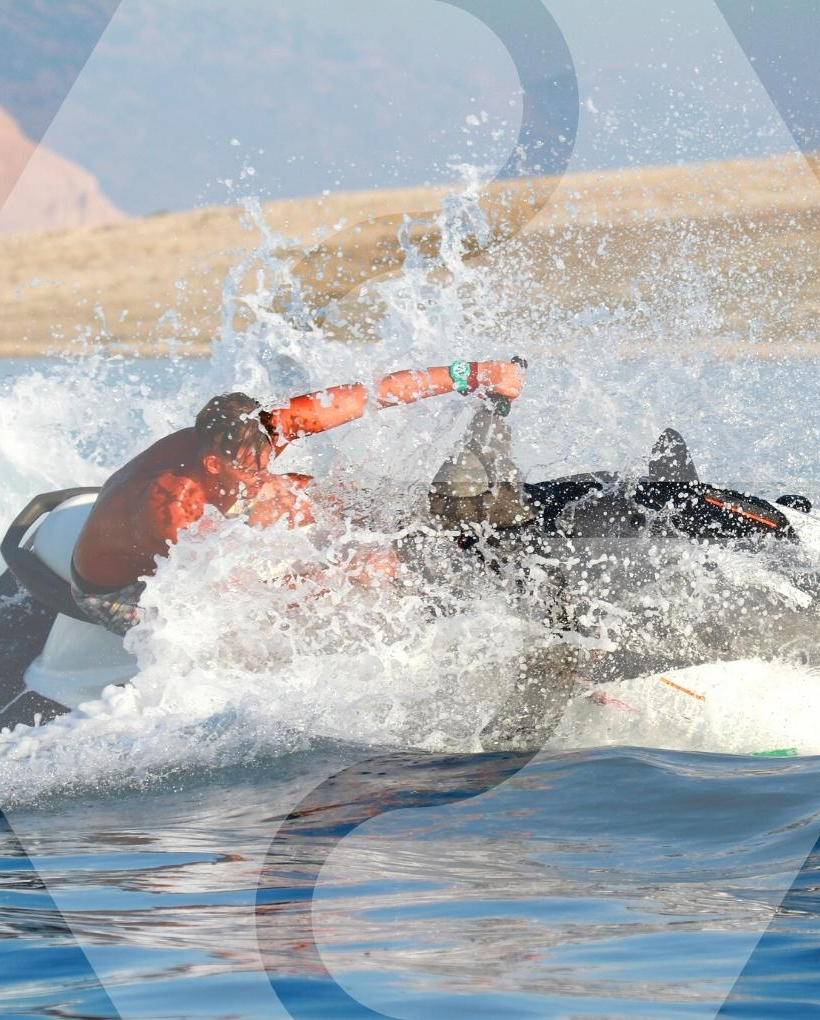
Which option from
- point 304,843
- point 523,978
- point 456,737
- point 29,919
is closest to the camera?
point 523,978

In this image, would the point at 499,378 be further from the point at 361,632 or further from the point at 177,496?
the point at 177,496

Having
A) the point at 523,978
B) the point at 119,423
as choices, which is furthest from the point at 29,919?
the point at 119,423

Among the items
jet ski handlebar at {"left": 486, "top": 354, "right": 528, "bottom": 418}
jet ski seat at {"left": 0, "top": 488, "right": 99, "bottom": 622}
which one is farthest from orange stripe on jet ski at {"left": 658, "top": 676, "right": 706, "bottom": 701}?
jet ski seat at {"left": 0, "top": 488, "right": 99, "bottom": 622}

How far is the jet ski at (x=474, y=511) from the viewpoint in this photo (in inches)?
187

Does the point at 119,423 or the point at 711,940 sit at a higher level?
the point at 119,423

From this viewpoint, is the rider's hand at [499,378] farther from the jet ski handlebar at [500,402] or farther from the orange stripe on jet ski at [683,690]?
the orange stripe on jet ski at [683,690]

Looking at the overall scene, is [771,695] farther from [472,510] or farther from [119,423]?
[119,423]

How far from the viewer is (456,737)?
4418mm

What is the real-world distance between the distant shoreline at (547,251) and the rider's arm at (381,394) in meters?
11.3

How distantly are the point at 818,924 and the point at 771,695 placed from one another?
1.82 m

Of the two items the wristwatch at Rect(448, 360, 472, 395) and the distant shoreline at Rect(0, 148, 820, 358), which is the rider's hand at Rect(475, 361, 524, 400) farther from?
the distant shoreline at Rect(0, 148, 820, 358)

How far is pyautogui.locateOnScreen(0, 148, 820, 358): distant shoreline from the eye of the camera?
20250mm

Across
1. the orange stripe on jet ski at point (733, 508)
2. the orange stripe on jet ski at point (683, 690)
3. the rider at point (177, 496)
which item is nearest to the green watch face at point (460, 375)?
the rider at point (177, 496)

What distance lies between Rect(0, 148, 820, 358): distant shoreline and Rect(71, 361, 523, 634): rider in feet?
39.0
